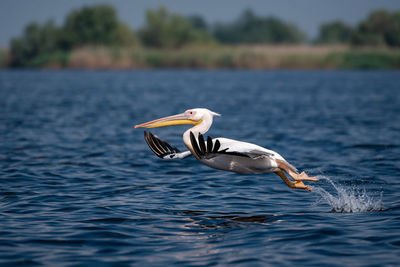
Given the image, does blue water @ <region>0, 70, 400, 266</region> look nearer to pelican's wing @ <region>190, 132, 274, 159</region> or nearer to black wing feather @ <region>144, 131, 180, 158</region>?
black wing feather @ <region>144, 131, 180, 158</region>

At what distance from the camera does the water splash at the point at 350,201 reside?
7.02m

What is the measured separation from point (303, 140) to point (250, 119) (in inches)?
179

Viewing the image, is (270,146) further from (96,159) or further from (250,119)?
(250,119)

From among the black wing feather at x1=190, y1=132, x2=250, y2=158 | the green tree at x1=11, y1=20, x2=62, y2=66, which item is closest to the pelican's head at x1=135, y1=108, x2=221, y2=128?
the black wing feather at x1=190, y1=132, x2=250, y2=158

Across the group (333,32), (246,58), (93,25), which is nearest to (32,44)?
(93,25)

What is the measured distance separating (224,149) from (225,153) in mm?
71

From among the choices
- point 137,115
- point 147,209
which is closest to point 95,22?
point 137,115

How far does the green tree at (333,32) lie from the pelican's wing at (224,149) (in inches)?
4370

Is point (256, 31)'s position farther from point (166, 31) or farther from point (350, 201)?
point (350, 201)

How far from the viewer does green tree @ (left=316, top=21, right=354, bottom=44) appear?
114188 millimetres

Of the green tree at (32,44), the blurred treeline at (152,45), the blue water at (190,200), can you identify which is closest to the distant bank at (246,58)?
the blurred treeline at (152,45)

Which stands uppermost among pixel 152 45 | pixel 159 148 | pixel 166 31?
pixel 166 31

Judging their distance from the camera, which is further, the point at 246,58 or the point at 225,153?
the point at 246,58

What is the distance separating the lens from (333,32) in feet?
378
